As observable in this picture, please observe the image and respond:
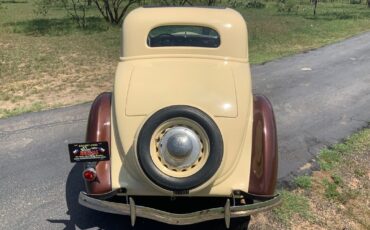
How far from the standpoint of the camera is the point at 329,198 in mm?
5090

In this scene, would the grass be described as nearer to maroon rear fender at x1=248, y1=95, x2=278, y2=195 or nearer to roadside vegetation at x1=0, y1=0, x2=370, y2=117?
roadside vegetation at x1=0, y1=0, x2=370, y2=117

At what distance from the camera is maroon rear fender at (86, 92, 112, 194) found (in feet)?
13.3

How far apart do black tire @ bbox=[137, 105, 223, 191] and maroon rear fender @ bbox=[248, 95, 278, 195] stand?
583mm

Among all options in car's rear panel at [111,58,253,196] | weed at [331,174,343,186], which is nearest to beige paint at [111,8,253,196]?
car's rear panel at [111,58,253,196]

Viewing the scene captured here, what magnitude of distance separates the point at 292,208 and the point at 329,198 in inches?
23.6

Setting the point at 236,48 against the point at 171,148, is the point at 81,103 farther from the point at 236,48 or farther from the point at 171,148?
the point at 171,148

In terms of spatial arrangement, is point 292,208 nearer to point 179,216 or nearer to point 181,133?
point 179,216

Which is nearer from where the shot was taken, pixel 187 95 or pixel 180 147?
pixel 180 147

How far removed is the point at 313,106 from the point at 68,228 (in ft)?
18.7

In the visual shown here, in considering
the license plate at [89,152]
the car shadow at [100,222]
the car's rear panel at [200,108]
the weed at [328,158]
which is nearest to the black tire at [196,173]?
the car's rear panel at [200,108]

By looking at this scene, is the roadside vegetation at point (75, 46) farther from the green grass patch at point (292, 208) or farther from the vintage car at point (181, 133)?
the green grass patch at point (292, 208)

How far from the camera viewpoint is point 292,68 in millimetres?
11602

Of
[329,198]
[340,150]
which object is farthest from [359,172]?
[329,198]

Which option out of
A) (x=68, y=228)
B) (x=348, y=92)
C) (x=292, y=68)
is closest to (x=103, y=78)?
(x=292, y=68)
